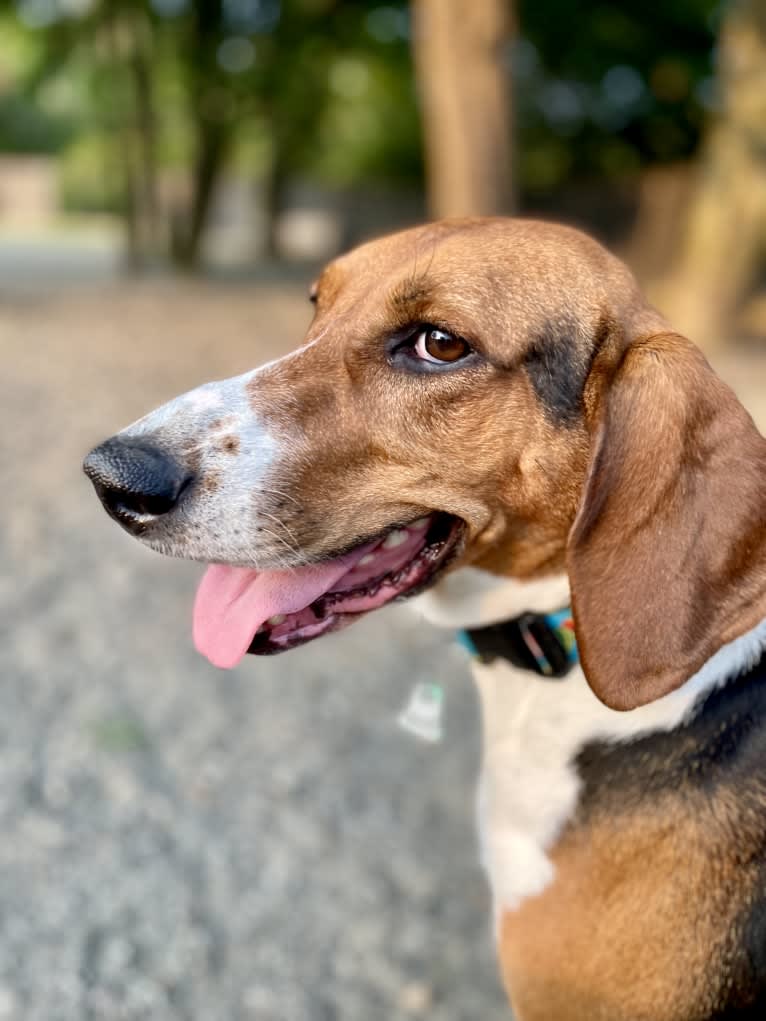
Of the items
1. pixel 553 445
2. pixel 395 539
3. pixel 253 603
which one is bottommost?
pixel 253 603

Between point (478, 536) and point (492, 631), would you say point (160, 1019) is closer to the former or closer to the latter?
point (492, 631)

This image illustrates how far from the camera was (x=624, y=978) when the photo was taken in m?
2.19

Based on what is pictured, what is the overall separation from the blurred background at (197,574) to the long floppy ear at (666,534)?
1.69m

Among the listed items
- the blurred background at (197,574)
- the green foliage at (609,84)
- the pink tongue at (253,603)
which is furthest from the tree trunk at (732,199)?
the green foliage at (609,84)

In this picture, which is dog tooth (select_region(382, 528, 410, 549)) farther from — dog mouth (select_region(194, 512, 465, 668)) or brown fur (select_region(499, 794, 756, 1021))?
brown fur (select_region(499, 794, 756, 1021))

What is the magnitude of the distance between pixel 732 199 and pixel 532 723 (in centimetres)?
1012

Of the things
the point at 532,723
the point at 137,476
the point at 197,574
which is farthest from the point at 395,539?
the point at 197,574

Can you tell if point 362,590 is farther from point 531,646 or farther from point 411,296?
point 411,296

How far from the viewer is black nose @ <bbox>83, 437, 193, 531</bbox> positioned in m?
2.12

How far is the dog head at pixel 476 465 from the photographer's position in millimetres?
2049

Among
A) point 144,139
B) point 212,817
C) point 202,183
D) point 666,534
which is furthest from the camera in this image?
point 202,183

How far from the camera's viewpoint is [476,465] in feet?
7.60

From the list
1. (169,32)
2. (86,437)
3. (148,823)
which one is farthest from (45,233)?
(148,823)

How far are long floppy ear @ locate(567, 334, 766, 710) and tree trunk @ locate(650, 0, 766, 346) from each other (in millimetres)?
9921
